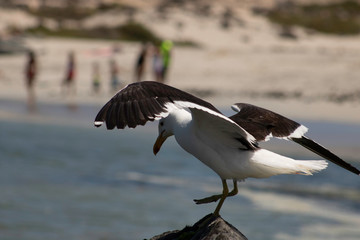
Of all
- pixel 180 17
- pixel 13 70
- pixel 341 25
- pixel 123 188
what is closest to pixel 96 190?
pixel 123 188

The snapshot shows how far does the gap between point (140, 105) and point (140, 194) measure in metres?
5.65

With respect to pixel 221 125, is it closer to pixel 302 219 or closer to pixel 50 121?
pixel 302 219

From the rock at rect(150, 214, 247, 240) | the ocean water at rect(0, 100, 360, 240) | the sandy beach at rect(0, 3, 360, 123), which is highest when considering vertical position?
the rock at rect(150, 214, 247, 240)

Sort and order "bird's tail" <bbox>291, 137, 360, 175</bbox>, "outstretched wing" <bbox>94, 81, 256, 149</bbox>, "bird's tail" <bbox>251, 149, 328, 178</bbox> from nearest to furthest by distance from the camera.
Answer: "outstretched wing" <bbox>94, 81, 256, 149</bbox> → "bird's tail" <bbox>251, 149, 328, 178</bbox> → "bird's tail" <bbox>291, 137, 360, 175</bbox>

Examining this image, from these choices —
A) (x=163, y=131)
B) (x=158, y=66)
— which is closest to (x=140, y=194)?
(x=163, y=131)

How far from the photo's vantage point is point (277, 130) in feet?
18.7

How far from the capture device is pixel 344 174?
38.7ft

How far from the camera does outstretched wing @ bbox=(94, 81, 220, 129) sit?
4875 millimetres

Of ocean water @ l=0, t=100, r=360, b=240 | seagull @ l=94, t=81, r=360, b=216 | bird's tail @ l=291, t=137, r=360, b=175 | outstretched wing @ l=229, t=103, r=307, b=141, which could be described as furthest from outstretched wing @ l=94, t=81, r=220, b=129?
ocean water @ l=0, t=100, r=360, b=240

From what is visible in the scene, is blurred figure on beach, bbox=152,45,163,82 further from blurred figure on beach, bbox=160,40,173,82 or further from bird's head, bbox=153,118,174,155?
bird's head, bbox=153,118,174,155

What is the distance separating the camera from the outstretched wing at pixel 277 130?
556 centimetres

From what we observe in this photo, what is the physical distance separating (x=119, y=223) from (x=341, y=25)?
30744mm

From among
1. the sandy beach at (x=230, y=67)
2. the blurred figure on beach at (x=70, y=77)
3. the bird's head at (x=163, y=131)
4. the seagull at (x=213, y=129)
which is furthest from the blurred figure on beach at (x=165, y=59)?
the bird's head at (x=163, y=131)

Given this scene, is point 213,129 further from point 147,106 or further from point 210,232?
point 210,232
